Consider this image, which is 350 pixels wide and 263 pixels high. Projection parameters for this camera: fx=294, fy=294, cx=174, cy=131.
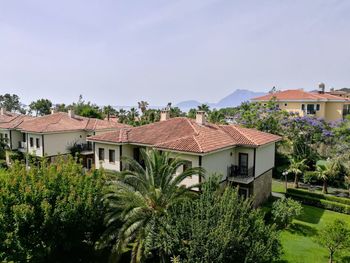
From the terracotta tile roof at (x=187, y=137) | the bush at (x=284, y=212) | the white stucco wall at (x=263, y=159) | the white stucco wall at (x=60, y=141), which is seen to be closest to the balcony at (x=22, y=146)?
the white stucco wall at (x=60, y=141)

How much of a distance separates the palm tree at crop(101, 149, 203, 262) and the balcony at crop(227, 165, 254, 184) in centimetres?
815

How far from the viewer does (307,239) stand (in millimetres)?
22625

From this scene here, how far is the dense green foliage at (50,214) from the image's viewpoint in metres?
13.1

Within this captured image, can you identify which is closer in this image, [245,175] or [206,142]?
[206,142]

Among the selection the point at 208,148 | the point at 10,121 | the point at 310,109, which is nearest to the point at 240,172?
the point at 208,148

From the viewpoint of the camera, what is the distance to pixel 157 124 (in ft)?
99.3

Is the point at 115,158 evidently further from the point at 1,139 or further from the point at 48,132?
the point at 1,139

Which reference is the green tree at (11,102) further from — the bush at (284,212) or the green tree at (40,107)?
the bush at (284,212)

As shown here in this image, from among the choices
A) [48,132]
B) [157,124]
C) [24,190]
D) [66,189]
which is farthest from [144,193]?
[48,132]

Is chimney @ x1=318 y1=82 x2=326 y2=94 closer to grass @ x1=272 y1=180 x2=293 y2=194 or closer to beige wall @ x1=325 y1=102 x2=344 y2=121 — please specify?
beige wall @ x1=325 y1=102 x2=344 y2=121

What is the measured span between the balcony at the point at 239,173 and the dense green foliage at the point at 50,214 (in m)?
12.5

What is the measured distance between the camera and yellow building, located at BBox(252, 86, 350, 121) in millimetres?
55719

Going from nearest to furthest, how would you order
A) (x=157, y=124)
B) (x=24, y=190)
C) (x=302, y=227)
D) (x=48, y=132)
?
(x=24, y=190) → (x=302, y=227) → (x=157, y=124) → (x=48, y=132)

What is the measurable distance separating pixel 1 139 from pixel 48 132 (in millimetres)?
11899
